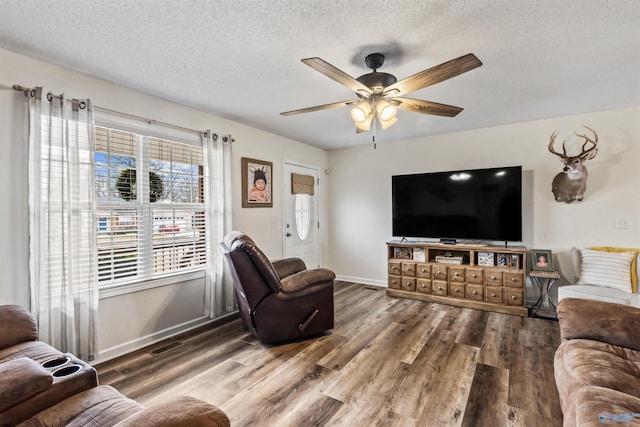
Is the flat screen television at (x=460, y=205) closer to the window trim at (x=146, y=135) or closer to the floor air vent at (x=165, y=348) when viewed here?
the window trim at (x=146, y=135)

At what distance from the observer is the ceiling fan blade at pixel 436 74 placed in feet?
5.31

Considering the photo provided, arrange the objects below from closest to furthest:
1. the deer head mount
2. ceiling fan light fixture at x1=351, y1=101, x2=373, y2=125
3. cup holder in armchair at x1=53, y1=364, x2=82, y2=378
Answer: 1. cup holder in armchair at x1=53, y1=364, x2=82, y2=378
2. ceiling fan light fixture at x1=351, y1=101, x2=373, y2=125
3. the deer head mount

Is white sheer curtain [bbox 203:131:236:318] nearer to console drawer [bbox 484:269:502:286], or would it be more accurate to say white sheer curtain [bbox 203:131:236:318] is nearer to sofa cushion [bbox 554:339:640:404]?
sofa cushion [bbox 554:339:640:404]

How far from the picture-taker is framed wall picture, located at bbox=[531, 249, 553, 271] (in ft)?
11.4

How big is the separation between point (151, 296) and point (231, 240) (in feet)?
3.37

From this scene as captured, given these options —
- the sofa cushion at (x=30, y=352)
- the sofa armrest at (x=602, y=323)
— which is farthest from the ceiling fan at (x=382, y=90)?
the sofa cushion at (x=30, y=352)

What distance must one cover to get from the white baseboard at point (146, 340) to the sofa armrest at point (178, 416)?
6.95 ft

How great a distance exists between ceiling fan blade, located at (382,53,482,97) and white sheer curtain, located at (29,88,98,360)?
2.45m

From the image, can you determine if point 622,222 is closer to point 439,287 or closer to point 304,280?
point 439,287

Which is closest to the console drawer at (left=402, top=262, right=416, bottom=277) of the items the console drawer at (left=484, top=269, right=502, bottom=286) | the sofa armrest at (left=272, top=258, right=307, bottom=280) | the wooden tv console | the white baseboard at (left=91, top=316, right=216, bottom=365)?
the wooden tv console

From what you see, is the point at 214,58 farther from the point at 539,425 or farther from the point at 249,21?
the point at 539,425

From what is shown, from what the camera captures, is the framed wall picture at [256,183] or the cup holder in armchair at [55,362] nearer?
the cup holder in armchair at [55,362]

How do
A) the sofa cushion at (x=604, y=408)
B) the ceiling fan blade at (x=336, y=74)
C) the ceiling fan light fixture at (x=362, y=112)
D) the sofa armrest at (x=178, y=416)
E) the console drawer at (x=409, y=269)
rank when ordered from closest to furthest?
the sofa armrest at (x=178, y=416) → the sofa cushion at (x=604, y=408) → the ceiling fan blade at (x=336, y=74) → the ceiling fan light fixture at (x=362, y=112) → the console drawer at (x=409, y=269)

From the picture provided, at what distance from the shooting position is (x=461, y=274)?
12.9 feet
